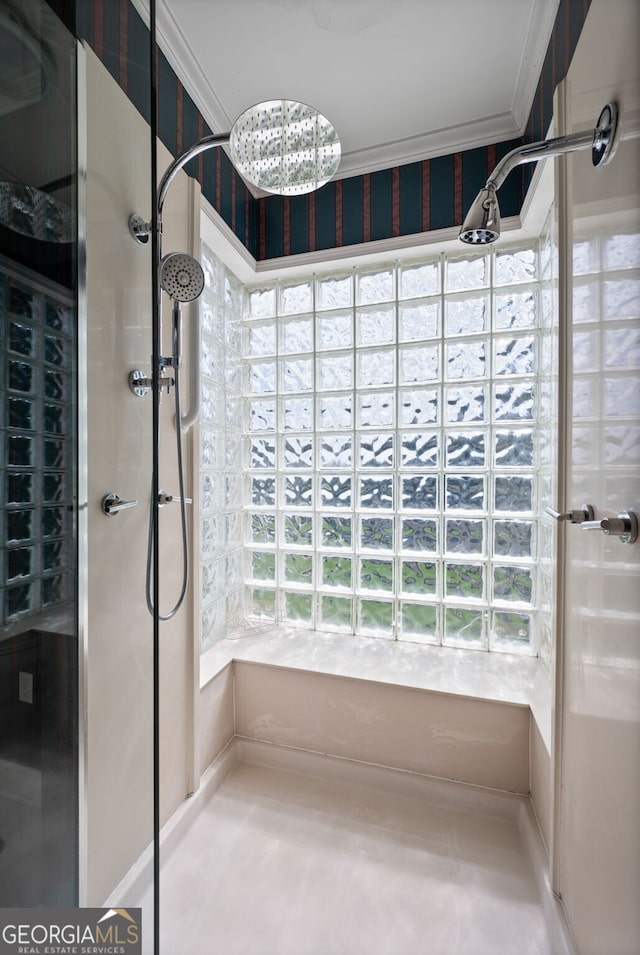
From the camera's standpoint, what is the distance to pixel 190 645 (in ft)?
4.58

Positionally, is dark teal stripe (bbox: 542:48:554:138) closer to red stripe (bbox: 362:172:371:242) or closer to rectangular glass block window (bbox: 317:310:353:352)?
red stripe (bbox: 362:172:371:242)

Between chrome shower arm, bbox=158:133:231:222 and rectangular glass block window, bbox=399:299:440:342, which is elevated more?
chrome shower arm, bbox=158:133:231:222

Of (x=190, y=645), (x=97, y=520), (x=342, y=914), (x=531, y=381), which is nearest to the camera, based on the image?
(x=97, y=520)

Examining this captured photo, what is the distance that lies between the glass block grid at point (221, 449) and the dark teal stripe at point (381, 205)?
703mm

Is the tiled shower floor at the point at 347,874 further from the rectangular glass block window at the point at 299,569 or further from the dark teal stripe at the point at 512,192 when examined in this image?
the dark teal stripe at the point at 512,192

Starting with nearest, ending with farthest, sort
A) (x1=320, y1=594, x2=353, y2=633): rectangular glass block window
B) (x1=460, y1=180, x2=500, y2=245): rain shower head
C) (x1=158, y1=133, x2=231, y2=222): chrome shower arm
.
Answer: (x1=460, y1=180, x2=500, y2=245): rain shower head < (x1=158, y1=133, x2=231, y2=222): chrome shower arm < (x1=320, y1=594, x2=353, y2=633): rectangular glass block window

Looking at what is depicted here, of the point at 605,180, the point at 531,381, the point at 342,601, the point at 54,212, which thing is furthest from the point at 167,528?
the point at 531,381

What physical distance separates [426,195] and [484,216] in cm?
100

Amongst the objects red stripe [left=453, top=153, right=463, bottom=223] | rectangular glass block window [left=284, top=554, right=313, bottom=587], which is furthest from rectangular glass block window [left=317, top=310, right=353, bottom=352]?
rectangular glass block window [left=284, top=554, right=313, bottom=587]

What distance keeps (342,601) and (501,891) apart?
3.57ft

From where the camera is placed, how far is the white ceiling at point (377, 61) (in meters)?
1.28

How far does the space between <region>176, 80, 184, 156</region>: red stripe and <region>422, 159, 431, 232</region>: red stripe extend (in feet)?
3.11

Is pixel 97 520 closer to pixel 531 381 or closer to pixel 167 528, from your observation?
pixel 167 528

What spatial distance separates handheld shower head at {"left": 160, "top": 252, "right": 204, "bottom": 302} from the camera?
1116mm
